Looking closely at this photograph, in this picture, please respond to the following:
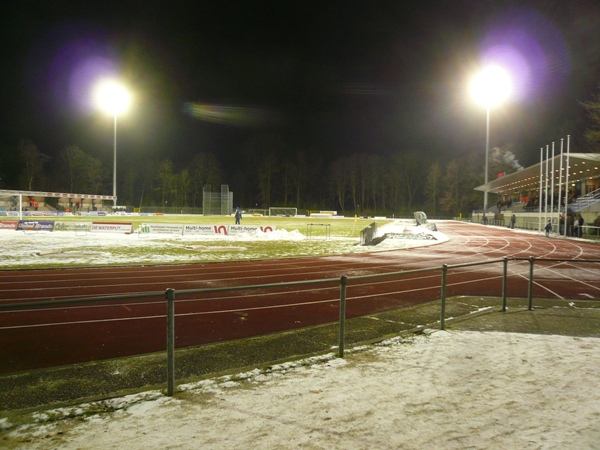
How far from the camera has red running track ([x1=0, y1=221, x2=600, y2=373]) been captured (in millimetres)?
6484

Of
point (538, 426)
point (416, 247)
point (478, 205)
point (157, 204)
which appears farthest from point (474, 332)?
point (157, 204)

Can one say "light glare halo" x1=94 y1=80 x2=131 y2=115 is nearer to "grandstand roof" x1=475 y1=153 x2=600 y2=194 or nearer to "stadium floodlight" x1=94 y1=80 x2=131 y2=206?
"stadium floodlight" x1=94 y1=80 x2=131 y2=206

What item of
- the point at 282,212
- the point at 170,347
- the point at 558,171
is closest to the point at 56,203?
the point at 282,212

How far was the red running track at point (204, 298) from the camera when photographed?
6484mm

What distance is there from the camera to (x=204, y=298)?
9.82m

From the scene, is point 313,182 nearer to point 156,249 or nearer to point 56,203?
point 56,203

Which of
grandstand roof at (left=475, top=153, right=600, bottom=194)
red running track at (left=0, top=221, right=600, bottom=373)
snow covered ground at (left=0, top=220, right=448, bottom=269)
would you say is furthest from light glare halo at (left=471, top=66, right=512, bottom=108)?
A: red running track at (left=0, top=221, right=600, bottom=373)

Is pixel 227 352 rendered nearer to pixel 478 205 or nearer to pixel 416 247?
pixel 416 247

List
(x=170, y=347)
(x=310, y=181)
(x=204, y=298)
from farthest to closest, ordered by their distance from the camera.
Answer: (x=310, y=181) < (x=204, y=298) < (x=170, y=347)

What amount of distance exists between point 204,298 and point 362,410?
6654 mm

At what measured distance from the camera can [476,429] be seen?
350 centimetres

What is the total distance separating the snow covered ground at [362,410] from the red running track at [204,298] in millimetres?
1200

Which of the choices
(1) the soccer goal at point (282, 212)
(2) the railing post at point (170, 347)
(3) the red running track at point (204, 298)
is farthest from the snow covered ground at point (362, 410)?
(1) the soccer goal at point (282, 212)

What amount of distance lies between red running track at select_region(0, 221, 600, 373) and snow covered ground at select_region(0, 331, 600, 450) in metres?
1.20
